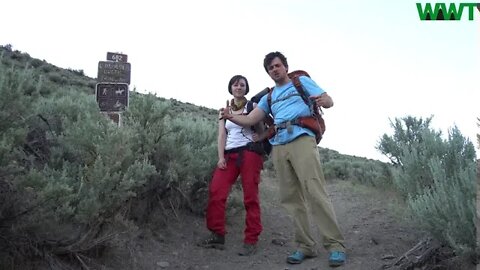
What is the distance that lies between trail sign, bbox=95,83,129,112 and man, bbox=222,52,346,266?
2543 millimetres

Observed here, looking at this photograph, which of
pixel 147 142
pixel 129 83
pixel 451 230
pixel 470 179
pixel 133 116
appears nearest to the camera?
pixel 451 230

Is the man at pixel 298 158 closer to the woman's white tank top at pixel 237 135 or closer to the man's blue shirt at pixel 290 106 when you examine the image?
the man's blue shirt at pixel 290 106

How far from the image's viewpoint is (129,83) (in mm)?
7254

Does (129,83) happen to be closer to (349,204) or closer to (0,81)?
(0,81)

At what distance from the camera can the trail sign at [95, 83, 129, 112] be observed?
6.77 m

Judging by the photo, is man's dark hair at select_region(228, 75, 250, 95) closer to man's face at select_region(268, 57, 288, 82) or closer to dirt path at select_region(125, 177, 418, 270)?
man's face at select_region(268, 57, 288, 82)

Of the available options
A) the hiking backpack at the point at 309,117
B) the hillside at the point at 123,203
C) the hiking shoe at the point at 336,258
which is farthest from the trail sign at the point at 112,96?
the hiking shoe at the point at 336,258

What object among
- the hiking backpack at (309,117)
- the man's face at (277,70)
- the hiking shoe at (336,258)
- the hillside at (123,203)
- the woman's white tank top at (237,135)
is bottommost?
the hiking shoe at (336,258)

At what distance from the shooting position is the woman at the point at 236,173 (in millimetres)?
5082

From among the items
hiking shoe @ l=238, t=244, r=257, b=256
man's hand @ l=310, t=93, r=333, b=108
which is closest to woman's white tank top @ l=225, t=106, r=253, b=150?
man's hand @ l=310, t=93, r=333, b=108

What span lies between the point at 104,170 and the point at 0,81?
1.10 meters

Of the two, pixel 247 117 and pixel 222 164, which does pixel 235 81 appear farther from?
pixel 222 164

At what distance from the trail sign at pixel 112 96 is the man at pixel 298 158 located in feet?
8.34

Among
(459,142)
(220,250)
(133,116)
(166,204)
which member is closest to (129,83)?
(133,116)
